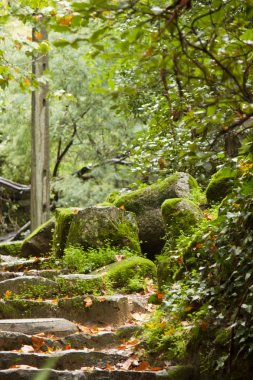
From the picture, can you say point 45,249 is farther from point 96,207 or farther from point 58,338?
point 58,338

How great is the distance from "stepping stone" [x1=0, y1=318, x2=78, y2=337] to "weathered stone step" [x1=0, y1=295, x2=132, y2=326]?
0.57m

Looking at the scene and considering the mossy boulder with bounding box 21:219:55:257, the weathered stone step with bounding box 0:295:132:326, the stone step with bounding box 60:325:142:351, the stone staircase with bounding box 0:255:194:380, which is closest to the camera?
the stone staircase with bounding box 0:255:194:380

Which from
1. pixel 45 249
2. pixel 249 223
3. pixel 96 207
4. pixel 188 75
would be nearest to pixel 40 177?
pixel 45 249

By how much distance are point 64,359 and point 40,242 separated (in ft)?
18.6

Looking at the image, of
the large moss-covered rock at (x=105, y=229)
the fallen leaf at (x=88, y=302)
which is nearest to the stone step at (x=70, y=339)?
the fallen leaf at (x=88, y=302)

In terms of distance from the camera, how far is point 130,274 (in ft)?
25.5

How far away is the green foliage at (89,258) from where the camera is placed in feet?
27.7

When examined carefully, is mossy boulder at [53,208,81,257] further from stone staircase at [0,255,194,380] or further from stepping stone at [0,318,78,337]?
stepping stone at [0,318,78,337]

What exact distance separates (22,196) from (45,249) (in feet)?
32.8

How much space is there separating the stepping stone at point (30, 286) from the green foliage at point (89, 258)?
1239mm

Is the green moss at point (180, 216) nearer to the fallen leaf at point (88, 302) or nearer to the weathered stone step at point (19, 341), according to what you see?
the fallen leaf at point (88, 302)

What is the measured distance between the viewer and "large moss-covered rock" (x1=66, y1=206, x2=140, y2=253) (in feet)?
29.2

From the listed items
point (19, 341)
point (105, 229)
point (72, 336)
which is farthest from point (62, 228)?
point (19, 341)

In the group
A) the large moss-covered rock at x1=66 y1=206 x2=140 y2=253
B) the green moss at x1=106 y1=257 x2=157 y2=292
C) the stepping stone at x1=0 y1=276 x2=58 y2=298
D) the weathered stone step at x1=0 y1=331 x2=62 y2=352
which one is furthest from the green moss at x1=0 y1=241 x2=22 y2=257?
the weathered stone step at x1=0 y1=331 x2=62 y2=352
